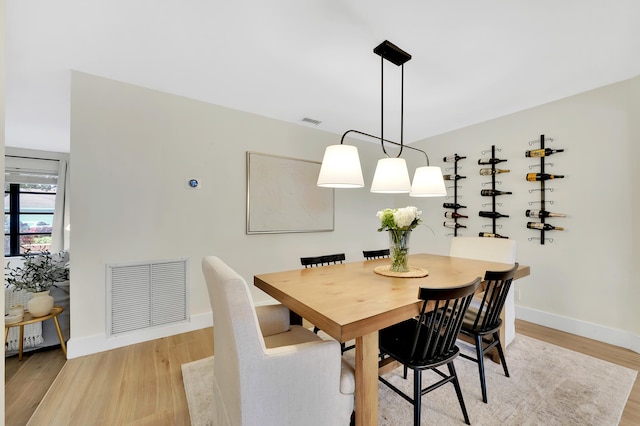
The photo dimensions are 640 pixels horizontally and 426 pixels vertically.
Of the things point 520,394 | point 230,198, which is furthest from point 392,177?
point 230,198

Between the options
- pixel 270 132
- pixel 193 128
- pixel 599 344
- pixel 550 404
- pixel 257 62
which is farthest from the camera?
pixel 270 132

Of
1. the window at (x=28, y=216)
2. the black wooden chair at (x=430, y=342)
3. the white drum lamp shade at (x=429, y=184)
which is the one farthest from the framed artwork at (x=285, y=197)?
the window at (x=28, y=216)

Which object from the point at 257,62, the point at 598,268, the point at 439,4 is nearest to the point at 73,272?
the point at 257,62

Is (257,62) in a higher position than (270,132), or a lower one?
higher

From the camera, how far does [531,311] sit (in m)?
2.99

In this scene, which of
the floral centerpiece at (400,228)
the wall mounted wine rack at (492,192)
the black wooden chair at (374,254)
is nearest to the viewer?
the floral centerpiece at (400,228)

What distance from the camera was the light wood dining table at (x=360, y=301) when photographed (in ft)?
3.70

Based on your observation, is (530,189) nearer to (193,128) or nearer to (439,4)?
(439,4)

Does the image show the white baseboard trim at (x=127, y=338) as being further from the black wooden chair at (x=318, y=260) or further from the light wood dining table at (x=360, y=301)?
the light wood dining table at (x=360, y=301)

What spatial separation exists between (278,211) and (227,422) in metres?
2.36

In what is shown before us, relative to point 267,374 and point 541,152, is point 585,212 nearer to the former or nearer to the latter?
point 541,152

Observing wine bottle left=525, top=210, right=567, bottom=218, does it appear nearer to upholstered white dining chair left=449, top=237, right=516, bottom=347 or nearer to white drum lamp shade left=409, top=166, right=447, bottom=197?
upholstered white dining chair left=449, top=237, right=516, bottom=347

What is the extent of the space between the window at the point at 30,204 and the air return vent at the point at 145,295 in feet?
13.1

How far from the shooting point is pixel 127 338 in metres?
2.44
